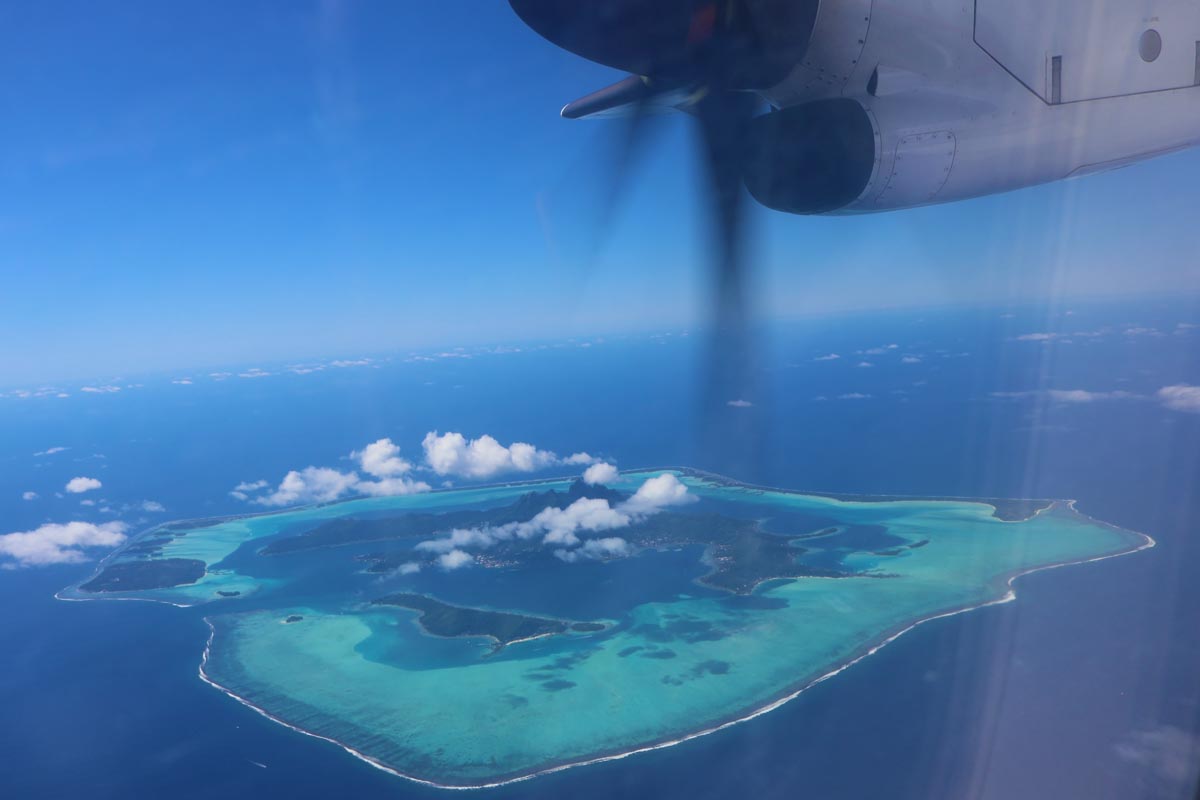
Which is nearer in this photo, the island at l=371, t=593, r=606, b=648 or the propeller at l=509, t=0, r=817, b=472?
the propeller at l=509, t=0, r=817, b=472

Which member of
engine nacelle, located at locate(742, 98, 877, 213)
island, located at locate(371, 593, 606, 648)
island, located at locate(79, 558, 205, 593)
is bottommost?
island, located at locate(79, 558, 205, 593)

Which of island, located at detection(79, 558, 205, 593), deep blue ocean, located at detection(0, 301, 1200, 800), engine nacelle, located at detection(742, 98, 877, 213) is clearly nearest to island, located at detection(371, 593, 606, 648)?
deep blue ocean, located at detection(0, 301, 1200, 800)

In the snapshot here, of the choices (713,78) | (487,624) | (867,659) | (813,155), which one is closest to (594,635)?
(487,624)

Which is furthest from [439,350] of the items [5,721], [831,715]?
[831,715]

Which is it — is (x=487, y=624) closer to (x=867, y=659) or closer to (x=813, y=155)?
(x=867, y=659)

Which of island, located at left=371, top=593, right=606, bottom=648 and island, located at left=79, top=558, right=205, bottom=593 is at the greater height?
island, located at left=371, top=593, right=606, bottom=648

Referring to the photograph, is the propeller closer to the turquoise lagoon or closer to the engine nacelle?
the engine nacelle

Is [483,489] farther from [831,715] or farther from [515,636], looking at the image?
[831,715]

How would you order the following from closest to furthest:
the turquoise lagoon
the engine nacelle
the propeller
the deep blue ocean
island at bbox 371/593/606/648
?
the propeller < the engine nacelle < the deep blue ocean < the turquoise lagoon < island at bbox 371/593/606/648
